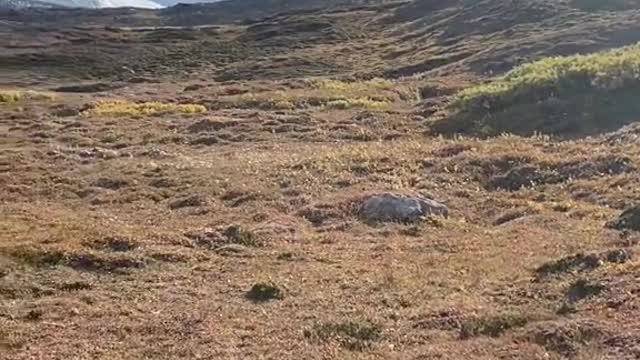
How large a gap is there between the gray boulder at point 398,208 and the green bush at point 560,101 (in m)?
14.7

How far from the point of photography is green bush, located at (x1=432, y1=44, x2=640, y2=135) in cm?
4084

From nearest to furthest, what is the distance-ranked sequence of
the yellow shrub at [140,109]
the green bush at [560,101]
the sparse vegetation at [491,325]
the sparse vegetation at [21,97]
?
the sparse vegetation at [491,325] → the green bush at [560,101] → the yellow shrub at [140,109] → the sparse vegetation at [21,97]

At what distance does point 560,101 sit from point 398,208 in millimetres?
20122

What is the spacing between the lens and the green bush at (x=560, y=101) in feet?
134

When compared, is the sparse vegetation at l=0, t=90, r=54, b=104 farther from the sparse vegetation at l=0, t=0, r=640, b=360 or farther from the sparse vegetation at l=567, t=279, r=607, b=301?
the sparse vegetation at l=567, t=279, r=607, b=301

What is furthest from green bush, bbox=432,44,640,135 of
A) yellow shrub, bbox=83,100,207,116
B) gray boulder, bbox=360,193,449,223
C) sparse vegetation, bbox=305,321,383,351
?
sparse vegetation, bbox=305,321,383,351

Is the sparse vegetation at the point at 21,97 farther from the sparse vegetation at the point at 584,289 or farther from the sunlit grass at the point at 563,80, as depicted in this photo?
the sparse vegetation at the point at 584,289

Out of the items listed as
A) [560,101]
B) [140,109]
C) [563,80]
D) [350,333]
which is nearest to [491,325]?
[350,333]

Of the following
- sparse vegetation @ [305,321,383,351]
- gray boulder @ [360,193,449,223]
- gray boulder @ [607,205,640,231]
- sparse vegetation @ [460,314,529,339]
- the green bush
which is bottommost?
the green bush

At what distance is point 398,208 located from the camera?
87.2 ft

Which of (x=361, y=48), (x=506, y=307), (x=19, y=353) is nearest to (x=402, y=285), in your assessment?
(x=506, y=307)

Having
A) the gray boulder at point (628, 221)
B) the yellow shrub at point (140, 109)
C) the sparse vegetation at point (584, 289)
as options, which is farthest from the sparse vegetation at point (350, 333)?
the yellow shrub at point (140, 109)

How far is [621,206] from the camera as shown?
25391mm

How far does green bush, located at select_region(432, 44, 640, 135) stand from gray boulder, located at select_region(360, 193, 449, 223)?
1467 centimetres
